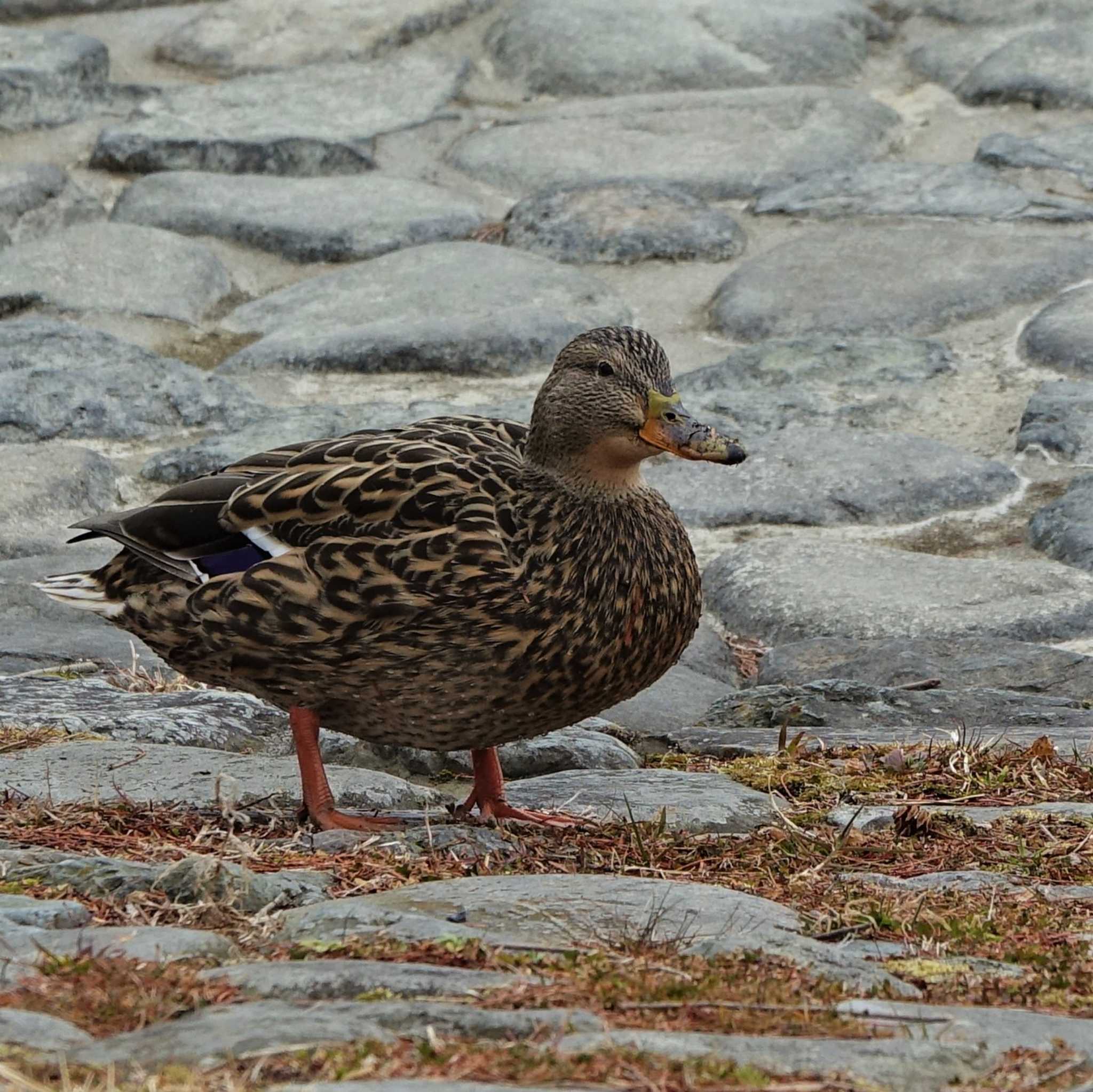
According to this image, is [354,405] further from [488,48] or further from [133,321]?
[488,48]

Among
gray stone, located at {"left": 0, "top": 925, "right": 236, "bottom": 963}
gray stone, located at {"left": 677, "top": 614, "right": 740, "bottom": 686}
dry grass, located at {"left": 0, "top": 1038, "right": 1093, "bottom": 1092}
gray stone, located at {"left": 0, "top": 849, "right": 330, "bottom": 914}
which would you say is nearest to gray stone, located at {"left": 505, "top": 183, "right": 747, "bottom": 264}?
gray stone, located at {"left": 677, "top": 614, "right": 740, "bottom": 686}

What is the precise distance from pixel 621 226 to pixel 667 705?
2848 mm

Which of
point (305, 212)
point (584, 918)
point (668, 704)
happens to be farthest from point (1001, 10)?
point (584, 918)

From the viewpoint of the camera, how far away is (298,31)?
8453 mm

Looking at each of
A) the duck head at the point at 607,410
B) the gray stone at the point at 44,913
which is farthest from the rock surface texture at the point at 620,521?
the duck head at the point at 607,410

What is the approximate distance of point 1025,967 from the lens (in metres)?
2.66

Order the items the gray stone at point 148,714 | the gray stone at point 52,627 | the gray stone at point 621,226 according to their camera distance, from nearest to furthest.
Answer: the gray stone at point 148,714 → the gray stone at point 52,627 → the gray stone at point 621,226

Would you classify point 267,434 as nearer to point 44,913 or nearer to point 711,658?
point 711,658

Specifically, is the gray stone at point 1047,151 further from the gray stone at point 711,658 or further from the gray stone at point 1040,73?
the gray stone at point 711,658

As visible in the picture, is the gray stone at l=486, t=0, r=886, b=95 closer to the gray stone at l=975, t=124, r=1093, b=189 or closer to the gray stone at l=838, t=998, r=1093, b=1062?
the gray stone at l=975, t=124, r=1093, b=189

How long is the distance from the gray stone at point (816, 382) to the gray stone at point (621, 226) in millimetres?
751

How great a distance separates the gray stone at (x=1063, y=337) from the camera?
602 cm

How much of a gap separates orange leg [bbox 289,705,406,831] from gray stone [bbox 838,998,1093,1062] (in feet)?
4.97

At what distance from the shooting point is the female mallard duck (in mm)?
3729
